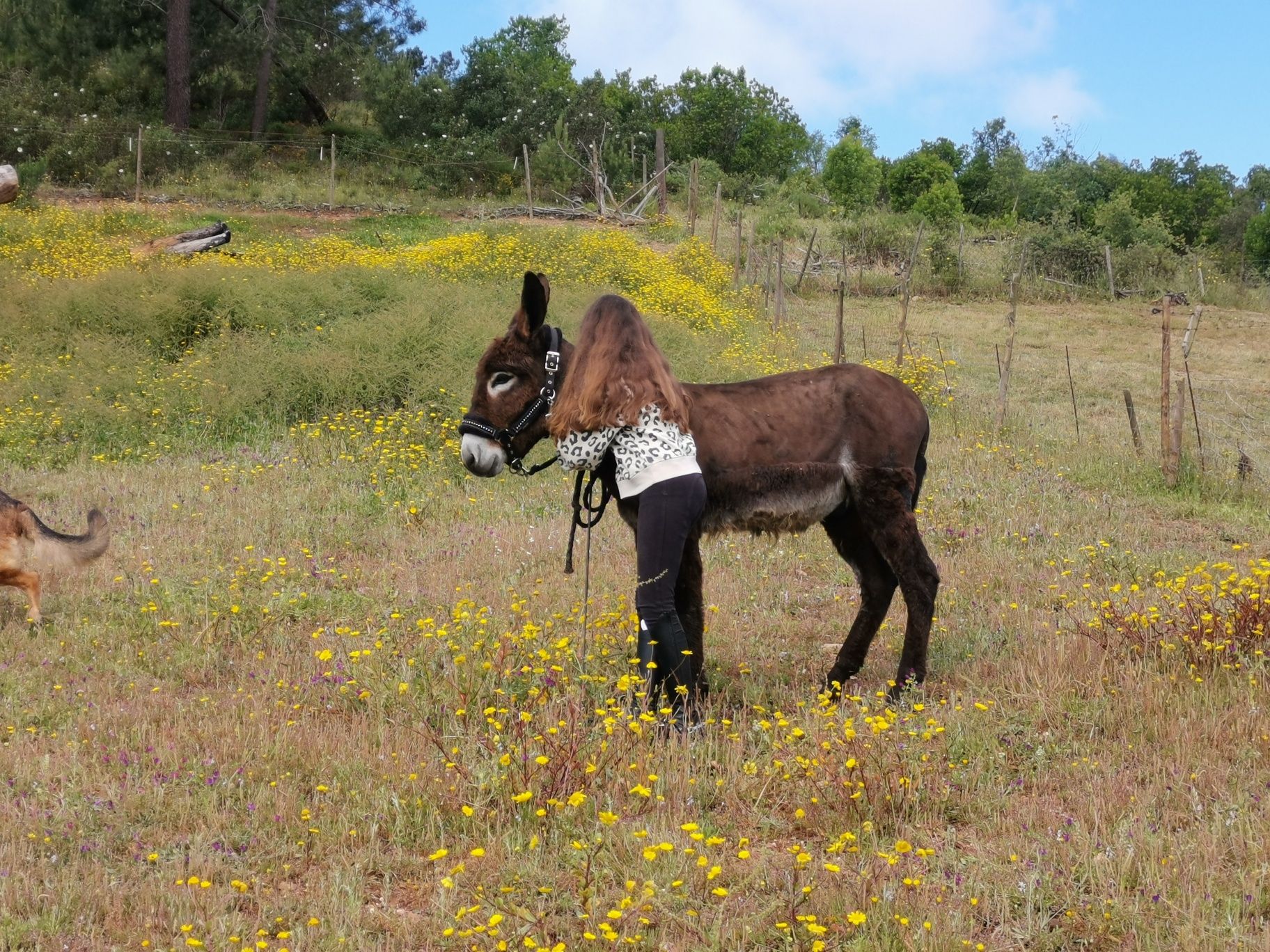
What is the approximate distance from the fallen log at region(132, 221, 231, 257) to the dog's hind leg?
47.2 ft

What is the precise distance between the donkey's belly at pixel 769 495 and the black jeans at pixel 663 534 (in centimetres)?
30

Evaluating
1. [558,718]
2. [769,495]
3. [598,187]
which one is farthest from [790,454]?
[598,187]

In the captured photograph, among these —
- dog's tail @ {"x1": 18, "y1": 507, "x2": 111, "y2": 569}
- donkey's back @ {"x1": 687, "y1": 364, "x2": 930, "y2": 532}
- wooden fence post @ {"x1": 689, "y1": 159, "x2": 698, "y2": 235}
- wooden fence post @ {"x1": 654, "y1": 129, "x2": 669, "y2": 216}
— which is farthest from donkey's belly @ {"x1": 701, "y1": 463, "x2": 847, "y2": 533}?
wooden fence post @ {"x1": 654, "y1": 129, "x2": 669, "y2": 216}

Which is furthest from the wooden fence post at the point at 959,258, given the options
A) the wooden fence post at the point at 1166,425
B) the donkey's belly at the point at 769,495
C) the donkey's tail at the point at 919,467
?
the donkey's belly at the point at 769,495

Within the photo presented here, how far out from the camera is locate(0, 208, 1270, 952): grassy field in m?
3.45

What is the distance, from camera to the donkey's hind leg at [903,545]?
534cm

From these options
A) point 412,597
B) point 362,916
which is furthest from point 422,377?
point 362,916

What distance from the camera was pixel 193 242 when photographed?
20141 mm

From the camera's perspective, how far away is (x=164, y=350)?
13672 mm

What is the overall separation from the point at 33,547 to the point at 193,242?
49.1 ft

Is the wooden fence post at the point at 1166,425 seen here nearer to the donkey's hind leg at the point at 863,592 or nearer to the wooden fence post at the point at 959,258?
the donkey's hind leg at the point at 863,592

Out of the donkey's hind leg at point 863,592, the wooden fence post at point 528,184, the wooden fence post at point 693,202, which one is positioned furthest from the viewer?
the wooden fence post at point 528,184

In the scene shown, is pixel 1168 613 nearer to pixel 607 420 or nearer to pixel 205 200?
pixel 607 420

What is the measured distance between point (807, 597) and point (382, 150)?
36.0 meters
